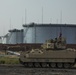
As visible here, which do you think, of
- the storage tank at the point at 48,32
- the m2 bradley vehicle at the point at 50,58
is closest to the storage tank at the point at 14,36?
the storage tank at the point at 48,32

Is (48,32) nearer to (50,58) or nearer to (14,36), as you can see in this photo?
(14,36)

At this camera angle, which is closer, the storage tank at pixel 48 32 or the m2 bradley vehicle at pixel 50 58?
the m2 bradley vehicle at pixel 50 58

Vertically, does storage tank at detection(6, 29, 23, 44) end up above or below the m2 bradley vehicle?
above

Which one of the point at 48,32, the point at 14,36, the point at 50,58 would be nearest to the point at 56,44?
the point at 50,58

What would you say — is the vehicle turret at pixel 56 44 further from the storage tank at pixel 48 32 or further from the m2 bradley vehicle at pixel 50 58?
the storage tank at pixel 48 32

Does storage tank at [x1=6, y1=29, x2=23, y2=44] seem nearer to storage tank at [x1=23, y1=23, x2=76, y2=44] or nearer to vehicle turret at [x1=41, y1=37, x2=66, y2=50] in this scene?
storage tank at [x1=23, y1=23, x2=76, y2=44]

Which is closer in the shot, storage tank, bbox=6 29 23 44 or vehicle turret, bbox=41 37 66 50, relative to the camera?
vehicle turret, bbox=41 37 66 50

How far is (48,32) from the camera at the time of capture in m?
114

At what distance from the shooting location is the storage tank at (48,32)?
110 m

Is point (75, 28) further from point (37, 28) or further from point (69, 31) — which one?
point (37, 28)

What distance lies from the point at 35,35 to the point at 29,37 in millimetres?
4122

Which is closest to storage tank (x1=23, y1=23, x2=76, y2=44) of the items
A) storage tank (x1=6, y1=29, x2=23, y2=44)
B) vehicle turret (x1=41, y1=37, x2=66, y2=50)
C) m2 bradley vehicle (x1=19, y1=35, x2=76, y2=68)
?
storage tank (x1=6, y1=29, x2=23, y2=44)

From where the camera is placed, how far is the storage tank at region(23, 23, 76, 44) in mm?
110438

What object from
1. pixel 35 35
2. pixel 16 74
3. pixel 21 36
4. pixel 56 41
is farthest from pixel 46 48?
pixel 21 36
